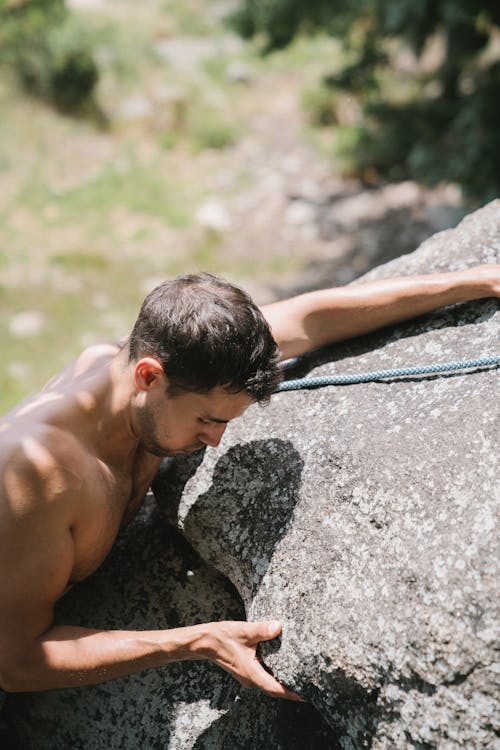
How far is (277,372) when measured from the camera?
209cm

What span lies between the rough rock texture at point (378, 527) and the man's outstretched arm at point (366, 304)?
0.24ft

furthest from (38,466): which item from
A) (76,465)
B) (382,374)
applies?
(382,374)

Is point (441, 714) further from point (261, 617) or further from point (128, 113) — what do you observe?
point (128, 113)

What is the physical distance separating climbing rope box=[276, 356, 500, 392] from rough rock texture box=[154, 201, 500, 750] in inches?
1.1

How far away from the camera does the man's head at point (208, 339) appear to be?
196 cm

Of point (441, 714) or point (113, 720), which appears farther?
point (113, 720)

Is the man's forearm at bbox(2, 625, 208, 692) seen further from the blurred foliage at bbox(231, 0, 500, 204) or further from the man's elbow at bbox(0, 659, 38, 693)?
the blurred foliage at bbox(231, 0, 500, 204)

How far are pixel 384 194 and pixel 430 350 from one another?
5.53 metres

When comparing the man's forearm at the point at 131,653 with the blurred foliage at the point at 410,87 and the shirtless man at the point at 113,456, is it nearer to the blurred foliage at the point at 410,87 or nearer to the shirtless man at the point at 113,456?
the shirtless man at the point at 113,456

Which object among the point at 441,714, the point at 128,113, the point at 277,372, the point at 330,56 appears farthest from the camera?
the point at 330,56

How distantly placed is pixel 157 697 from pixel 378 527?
3.46ft

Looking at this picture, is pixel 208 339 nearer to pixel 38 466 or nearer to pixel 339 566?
pixel 38 466

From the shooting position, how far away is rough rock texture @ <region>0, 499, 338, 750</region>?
2326mm

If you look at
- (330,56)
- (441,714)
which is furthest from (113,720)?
(330,56)
